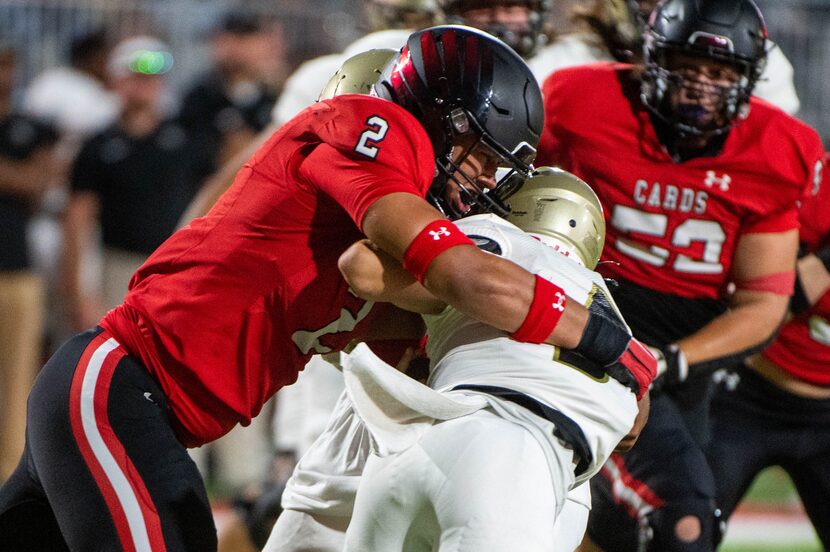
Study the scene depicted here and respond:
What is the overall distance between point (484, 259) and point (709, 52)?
1464mm

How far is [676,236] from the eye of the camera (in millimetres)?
3959

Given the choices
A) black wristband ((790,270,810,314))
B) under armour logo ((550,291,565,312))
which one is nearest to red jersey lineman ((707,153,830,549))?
black wristband ((790,270,810,314))

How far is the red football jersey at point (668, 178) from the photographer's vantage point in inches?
155

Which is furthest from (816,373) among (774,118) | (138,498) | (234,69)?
(234,69)

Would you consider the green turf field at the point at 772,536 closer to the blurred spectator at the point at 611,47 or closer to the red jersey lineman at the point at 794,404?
the red jersey lineman at the point at 794,404

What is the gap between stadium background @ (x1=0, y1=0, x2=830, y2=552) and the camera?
8.91 m

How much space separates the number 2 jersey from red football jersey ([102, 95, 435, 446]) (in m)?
1.20

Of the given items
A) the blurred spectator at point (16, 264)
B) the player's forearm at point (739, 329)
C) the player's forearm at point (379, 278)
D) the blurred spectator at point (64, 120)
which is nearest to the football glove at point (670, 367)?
the player's forearm at point (739, 329)

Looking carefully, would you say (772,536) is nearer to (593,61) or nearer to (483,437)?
(593,61)

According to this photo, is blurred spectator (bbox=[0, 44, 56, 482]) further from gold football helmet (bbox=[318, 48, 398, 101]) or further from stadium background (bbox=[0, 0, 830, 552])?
gold football helmet (bbox=[318, 48, 398, 101])

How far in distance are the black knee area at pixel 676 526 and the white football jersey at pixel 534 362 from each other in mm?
898

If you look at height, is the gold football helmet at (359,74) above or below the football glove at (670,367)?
above

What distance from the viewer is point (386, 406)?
2686 mm

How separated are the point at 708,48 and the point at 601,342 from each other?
1.39 metres
